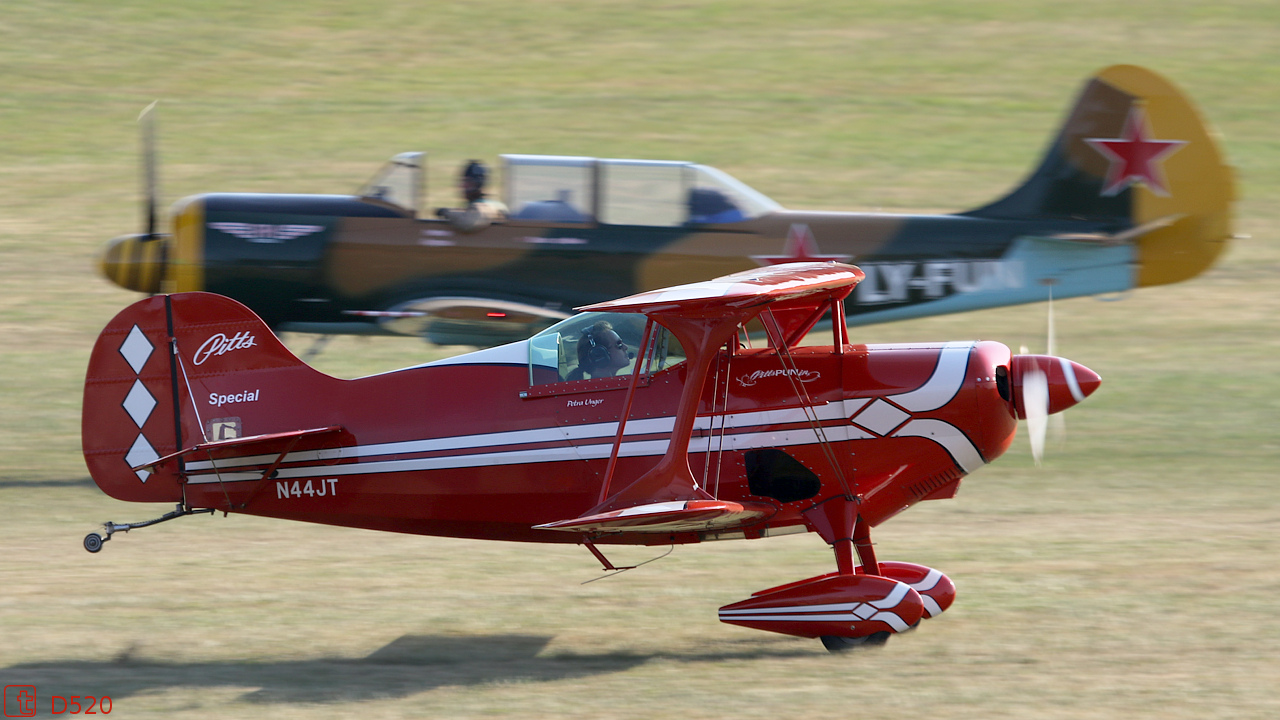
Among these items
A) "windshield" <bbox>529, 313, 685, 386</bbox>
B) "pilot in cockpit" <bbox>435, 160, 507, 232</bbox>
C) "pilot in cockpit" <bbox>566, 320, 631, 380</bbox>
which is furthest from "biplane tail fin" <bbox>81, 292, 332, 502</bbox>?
"pilot in cockpit" <bbox>435, 160, 507, 232</bbox>

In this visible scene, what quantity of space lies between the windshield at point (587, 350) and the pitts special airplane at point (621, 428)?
1 cm

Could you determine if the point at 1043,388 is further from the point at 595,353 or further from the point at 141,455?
the point at 141,455

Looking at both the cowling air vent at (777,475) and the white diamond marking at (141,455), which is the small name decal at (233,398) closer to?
the white diamond marking at (141,455)

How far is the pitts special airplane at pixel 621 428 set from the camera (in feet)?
23.3

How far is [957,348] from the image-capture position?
739 centimetres

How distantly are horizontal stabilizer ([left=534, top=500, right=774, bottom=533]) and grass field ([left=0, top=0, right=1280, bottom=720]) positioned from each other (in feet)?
2.64

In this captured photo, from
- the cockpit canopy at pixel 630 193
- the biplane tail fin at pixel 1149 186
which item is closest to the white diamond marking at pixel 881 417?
the cockpit canopy at pixel 630 193

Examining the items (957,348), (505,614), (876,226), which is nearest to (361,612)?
(505,614)

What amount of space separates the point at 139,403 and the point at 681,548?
3958 mm

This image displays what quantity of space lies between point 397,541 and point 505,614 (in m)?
2.14

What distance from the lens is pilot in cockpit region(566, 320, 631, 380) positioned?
7.59 metres

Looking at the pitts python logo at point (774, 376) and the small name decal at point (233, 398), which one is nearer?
the pitts python logo at point (774, 376)

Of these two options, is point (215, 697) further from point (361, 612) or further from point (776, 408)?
point (776, 408)

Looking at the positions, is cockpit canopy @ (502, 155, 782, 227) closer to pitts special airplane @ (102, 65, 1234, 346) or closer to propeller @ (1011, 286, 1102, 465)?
pitts special airplane @ (102, 65, 1234, 346)
